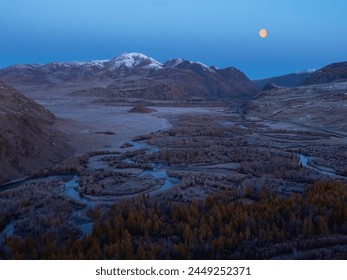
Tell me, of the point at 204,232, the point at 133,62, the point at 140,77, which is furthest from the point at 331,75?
the point at 204,232

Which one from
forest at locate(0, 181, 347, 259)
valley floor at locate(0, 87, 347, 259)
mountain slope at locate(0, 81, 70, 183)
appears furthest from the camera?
mountain slope at locate(0, 81, 70, 183)

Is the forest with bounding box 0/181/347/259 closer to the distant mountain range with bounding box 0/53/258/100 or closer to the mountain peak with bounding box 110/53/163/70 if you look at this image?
the distant mountain range with bounding box 0/53/258/100

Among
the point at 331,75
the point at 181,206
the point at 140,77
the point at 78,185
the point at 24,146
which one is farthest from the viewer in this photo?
the point at 140,77

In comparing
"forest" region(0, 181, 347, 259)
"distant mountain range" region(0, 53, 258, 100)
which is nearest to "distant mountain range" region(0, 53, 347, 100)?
"distant mountain range" region(0, 53, 258, 100)

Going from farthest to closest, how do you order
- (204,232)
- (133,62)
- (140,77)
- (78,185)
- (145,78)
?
(133,62) → (140,77) → (145,78) → (78,185) → (204,232)

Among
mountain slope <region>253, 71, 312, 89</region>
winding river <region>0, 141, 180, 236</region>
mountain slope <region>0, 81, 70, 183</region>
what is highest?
mountain slope <region>253, 71, 312, 89</region>

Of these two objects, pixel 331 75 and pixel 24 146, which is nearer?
pixel 24 146

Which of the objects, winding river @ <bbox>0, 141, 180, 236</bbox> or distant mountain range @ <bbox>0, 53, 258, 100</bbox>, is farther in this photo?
distant mountain range @ <bbox>0, 53, 258, 100</bbox>

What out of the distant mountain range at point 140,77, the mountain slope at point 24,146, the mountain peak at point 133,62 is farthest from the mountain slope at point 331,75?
the mountain slope at point 24,146

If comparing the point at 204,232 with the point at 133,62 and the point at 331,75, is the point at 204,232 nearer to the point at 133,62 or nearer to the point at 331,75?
the point at 331,75

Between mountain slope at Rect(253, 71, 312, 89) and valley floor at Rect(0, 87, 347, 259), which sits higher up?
mountain slope at Rect(253, 71, 312, 89)
